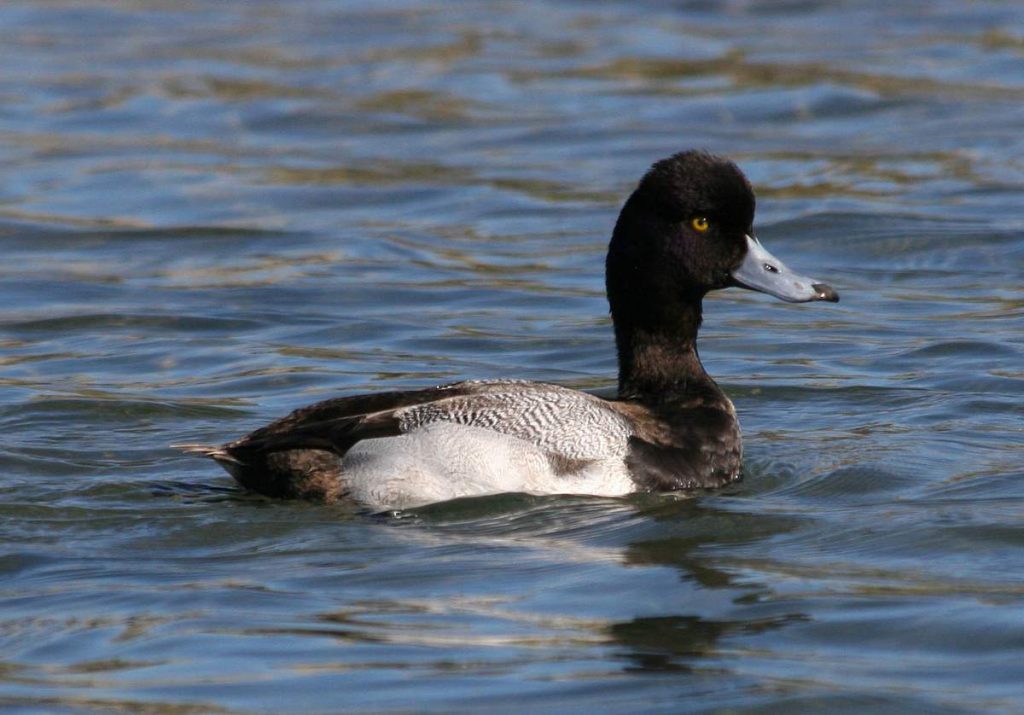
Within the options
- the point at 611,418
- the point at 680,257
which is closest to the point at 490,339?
the point at 680,257

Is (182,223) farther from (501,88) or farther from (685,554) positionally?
(685,554)

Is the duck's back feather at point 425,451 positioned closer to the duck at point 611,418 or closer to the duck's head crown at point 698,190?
the duck at point 611,418

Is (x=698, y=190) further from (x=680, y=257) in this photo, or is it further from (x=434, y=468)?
(x=434, y=468)

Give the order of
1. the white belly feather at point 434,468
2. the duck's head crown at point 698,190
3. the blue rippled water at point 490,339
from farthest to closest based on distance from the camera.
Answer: the duck's head crown at point 698,190
the white belly feather at point 434,468
the blue rippled water at point 490,339

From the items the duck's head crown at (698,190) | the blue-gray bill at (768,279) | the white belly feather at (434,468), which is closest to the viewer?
the white belly feather at (434,468)

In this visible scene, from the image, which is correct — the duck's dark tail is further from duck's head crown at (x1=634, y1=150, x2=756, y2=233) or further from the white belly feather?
duck's head crown at (x1=634, y1=150, x2=756, y2=233)

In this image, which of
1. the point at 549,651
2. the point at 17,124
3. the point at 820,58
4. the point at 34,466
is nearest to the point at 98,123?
the point at 17,124

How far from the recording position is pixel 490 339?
11.6m

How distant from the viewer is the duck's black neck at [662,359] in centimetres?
870

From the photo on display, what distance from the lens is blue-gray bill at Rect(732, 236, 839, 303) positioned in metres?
8.63

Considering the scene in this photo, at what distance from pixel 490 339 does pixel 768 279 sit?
325 cm

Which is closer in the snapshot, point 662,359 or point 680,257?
point 680,257

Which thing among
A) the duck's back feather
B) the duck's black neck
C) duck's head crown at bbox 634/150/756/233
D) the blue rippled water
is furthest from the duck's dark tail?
duck's head crown at bbox 634/150/756/233

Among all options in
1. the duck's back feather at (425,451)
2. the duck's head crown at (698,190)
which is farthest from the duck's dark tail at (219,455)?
the duck's head crown at (698,190)
